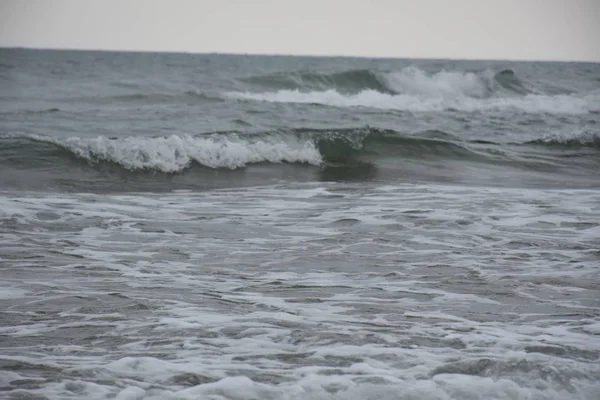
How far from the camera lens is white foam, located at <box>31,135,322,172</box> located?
35.9ft

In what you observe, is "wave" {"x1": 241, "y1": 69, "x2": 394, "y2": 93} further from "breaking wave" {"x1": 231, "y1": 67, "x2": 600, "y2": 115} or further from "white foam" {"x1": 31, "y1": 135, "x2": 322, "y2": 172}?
"white foam" {"x1": 31, "y1": 135, "x2": 322, "y2": 172}

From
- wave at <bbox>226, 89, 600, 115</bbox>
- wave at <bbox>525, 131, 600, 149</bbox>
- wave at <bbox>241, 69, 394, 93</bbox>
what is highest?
wave at <bbox>241, 69, 394, 93</bbox>

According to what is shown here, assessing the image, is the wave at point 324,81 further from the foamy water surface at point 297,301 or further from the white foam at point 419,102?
the foamy water surface at point 297,301

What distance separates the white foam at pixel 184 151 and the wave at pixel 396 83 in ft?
47.6

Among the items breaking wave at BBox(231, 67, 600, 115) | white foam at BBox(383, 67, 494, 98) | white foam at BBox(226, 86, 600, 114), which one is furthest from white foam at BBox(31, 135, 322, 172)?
white foam at BBox(383, 67, 494, 98)

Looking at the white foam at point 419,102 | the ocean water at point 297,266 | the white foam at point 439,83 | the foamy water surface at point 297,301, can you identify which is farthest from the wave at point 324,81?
the foamy water surface at point 297,301

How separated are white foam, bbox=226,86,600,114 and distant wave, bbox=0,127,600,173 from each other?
8559 millimetres

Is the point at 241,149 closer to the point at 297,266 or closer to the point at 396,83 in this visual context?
the point at 297,266

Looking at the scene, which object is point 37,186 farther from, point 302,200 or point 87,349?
point 87,349

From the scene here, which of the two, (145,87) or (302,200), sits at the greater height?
(145,87)

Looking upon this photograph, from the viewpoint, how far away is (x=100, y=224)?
6852 mm

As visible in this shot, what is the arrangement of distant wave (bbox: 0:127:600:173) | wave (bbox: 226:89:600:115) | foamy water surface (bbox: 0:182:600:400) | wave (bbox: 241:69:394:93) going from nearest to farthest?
foamy water surface (bbox: 0:182:600:400) → distant wave (bbox: 0:127:600:173) → wave (bbox: 226:89:600:115) → wave (bbox: 241:69:394:93)

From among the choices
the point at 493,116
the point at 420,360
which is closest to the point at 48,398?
the point at 420,360

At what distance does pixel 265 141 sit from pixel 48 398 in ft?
32.1
